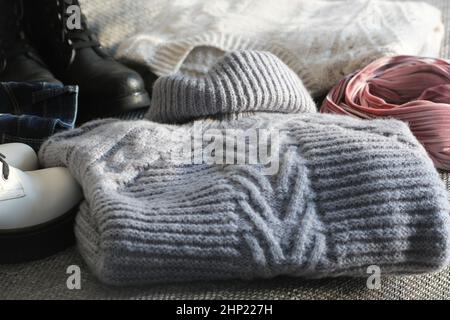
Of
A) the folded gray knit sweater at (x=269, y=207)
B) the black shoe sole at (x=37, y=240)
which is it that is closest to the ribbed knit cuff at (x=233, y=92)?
the folded gray knit sweater at (x=269, y=207)

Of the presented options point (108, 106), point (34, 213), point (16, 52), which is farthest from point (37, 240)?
point (16, 52)

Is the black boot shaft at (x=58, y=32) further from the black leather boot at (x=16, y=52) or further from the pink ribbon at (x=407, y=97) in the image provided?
the pink ribbon at (x=407, y=97)

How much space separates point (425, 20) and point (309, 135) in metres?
0.48

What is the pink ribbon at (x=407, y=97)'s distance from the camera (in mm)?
644

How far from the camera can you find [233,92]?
24.6 inches

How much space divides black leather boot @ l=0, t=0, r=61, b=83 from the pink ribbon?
39cm

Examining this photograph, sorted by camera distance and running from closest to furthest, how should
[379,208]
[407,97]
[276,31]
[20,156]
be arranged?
1. [379,208]
2. [20,156]
3. [407,97]
4. [276,31]

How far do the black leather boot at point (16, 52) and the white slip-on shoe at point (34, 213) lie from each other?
10.5 inches

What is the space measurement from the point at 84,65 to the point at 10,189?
1.11 feet

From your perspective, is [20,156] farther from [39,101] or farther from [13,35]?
[13,35]

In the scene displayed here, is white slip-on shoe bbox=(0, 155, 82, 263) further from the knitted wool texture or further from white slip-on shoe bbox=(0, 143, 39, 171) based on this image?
the knitted wool texture

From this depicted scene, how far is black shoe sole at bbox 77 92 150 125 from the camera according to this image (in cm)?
76

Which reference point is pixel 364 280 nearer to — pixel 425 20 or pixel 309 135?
pixel 309 135
